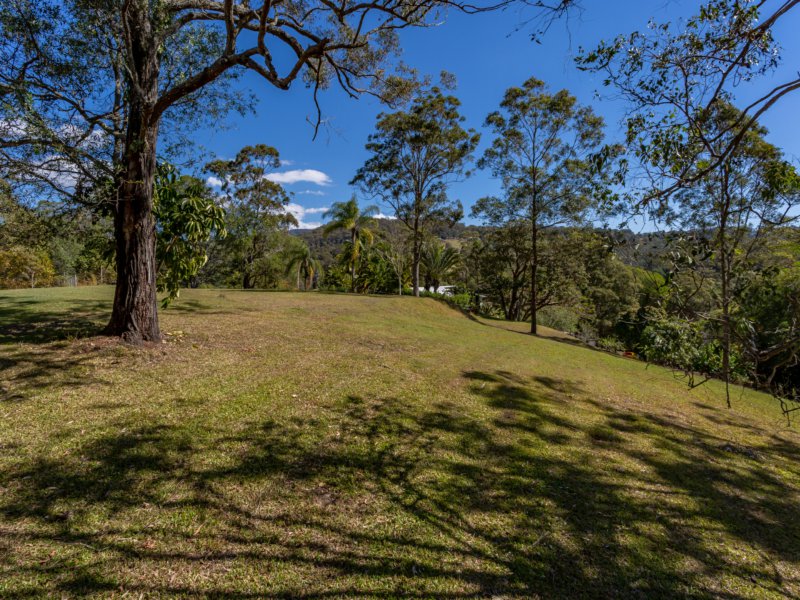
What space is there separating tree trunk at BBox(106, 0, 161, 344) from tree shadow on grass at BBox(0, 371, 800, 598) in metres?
3.16

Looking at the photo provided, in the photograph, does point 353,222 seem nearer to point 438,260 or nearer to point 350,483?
point 438,260

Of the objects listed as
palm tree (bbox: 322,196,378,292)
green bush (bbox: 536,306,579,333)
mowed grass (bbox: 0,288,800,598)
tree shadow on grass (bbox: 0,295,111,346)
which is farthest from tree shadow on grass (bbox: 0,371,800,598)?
green bush (bbox: 536,306,579,333)

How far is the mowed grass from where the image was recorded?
2561mm

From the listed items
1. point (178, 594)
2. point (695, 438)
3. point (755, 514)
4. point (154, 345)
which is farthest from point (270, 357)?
point (695, 438)

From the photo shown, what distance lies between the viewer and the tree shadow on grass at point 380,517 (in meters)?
2.49

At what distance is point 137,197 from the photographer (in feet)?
20.5

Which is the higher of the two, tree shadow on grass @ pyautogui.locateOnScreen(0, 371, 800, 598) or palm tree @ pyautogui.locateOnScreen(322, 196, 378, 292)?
palm tree @ pyautogui.locateOnScreen(322, 196, 378, 292)

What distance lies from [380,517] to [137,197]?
20.9 ft

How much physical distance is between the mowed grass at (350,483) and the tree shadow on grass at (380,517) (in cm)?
2

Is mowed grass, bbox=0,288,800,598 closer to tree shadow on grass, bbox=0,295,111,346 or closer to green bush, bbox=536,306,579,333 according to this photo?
tree shadow on grass, bbox=0,295,111,346

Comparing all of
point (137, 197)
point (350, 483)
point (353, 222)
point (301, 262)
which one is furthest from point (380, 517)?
point (301, 262)

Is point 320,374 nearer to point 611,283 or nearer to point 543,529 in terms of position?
point 543,529

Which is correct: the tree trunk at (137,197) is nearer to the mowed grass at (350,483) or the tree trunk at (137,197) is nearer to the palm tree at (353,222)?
the mowed grass at (350,483)

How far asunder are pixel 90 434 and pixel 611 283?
40.1 metres
